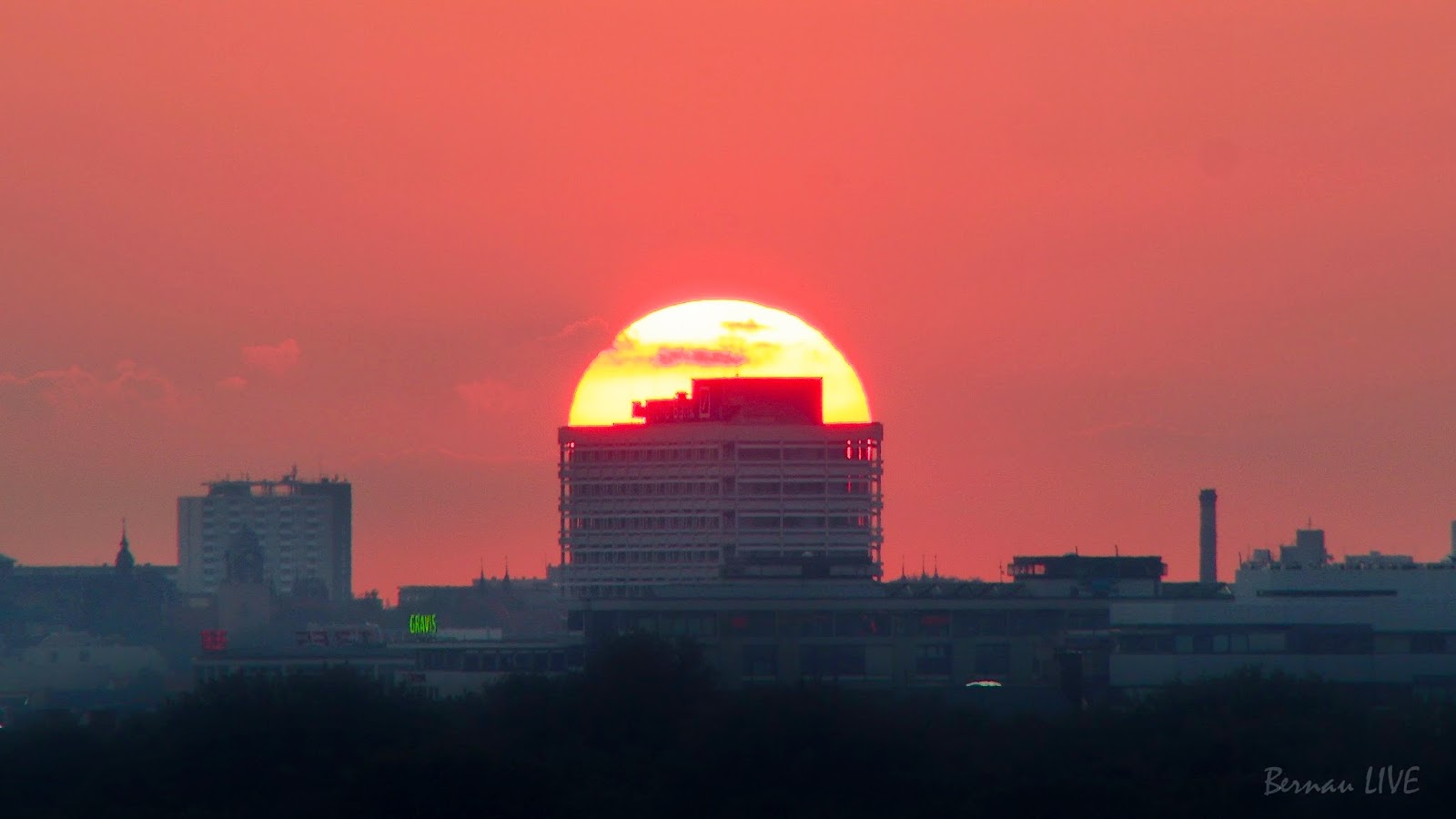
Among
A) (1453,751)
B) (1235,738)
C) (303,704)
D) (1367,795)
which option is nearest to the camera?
(1367,795)

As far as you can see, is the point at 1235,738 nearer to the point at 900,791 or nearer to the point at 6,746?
the point at 900,791

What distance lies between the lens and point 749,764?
7018 inches

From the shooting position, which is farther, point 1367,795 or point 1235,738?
point 1235,738

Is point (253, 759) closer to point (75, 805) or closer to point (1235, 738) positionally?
point (75, 805)

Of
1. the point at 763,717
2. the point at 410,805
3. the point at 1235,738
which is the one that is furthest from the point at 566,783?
the point at 1235,738

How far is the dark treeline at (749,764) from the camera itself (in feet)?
526

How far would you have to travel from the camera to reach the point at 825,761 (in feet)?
591

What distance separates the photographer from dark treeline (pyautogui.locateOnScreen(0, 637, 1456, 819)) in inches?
6309

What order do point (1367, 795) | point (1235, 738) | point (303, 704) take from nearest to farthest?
point (1367, 795), point (1235, 738), point (303, 704)

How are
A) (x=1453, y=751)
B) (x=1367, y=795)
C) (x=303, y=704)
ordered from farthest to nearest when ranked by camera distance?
(x=303, y=704)
(x=1453, y=751)
(x=1367, y=795)

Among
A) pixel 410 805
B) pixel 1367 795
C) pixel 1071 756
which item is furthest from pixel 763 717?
pixel 1367 795

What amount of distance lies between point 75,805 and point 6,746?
28694 mm

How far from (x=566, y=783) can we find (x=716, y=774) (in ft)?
39.3

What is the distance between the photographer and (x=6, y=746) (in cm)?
19725
